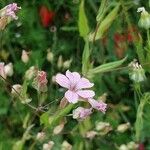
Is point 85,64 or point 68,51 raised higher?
point 85,64

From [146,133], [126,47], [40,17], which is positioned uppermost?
[40,17]

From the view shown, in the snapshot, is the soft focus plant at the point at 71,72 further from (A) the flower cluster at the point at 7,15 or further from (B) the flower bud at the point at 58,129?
(A) the flower cluster at the point at 7,15

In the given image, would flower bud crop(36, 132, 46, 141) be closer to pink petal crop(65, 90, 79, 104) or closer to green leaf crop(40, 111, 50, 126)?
green leaf crop(40, 111, 50, 126)

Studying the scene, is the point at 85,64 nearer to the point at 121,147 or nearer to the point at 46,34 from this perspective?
the point at 121,147

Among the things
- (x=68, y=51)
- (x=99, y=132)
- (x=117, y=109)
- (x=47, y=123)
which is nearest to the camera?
(x=47, y=123)

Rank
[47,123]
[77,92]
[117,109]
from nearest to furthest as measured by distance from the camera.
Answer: [77,92], [47,123], [117,109]

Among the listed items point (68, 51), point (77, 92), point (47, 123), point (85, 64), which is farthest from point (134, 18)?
point (77, 92)
